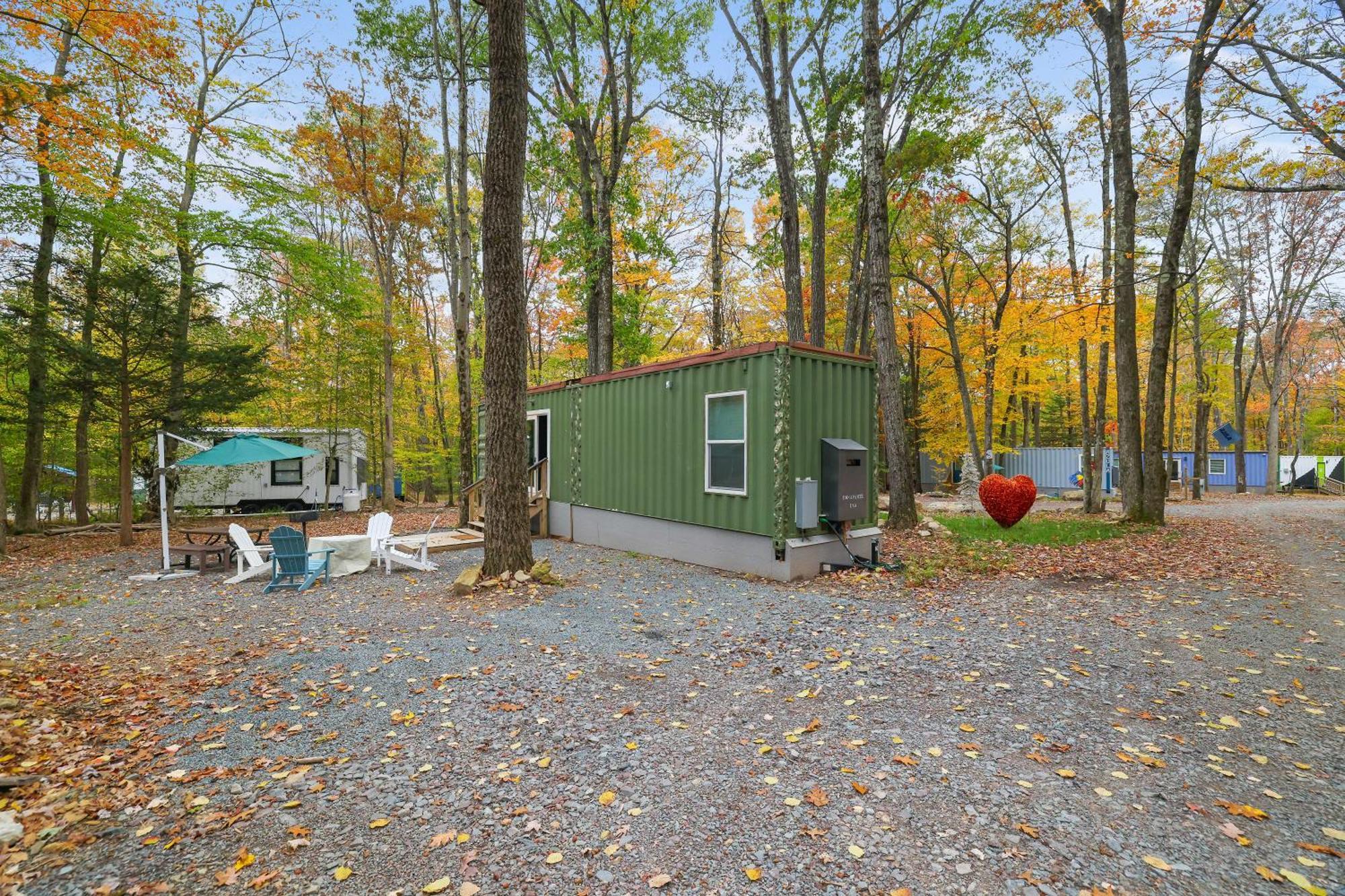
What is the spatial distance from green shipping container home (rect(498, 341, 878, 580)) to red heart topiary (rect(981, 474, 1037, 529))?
428cm

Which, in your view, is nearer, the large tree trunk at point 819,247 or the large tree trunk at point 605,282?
the large tree trunk at point 819,247

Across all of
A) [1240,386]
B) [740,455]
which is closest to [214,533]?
[740,455]

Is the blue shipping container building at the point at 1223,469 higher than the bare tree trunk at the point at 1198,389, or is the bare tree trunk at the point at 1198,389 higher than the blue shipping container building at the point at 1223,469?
the bare tree trunk at the point at 1198,389

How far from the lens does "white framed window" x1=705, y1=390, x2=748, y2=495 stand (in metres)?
7.03

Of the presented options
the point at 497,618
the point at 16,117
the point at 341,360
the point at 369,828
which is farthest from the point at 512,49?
the point at 341,360

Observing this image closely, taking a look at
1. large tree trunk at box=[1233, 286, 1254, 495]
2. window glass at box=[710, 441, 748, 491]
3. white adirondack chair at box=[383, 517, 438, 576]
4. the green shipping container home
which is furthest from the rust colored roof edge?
large tree trunk at box=[1233, 286, 1254, 495]

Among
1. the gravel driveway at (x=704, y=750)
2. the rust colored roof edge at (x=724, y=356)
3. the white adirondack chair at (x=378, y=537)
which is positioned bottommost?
the gravel driveway at (x=704, y=750)

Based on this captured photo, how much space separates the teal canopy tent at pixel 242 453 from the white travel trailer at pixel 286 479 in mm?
7048

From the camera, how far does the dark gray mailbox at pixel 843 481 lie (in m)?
6.91

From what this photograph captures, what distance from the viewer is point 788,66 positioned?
12.7 m

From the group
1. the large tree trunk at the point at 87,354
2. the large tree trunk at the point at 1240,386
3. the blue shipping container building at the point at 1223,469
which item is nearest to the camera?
the large tree trunk at the point at 87,354

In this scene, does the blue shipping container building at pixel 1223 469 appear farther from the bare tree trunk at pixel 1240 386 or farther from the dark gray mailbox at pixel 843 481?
the dark gray mailbox at pixel 843 481

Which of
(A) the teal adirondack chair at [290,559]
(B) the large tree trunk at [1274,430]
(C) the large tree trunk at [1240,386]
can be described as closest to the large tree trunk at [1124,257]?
(A) the teal adirondack chair at [290,559]

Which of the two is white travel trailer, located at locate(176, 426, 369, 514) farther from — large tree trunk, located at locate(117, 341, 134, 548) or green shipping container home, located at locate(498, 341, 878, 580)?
green shipping container home, located at locate(498, 341, 878, 580)
